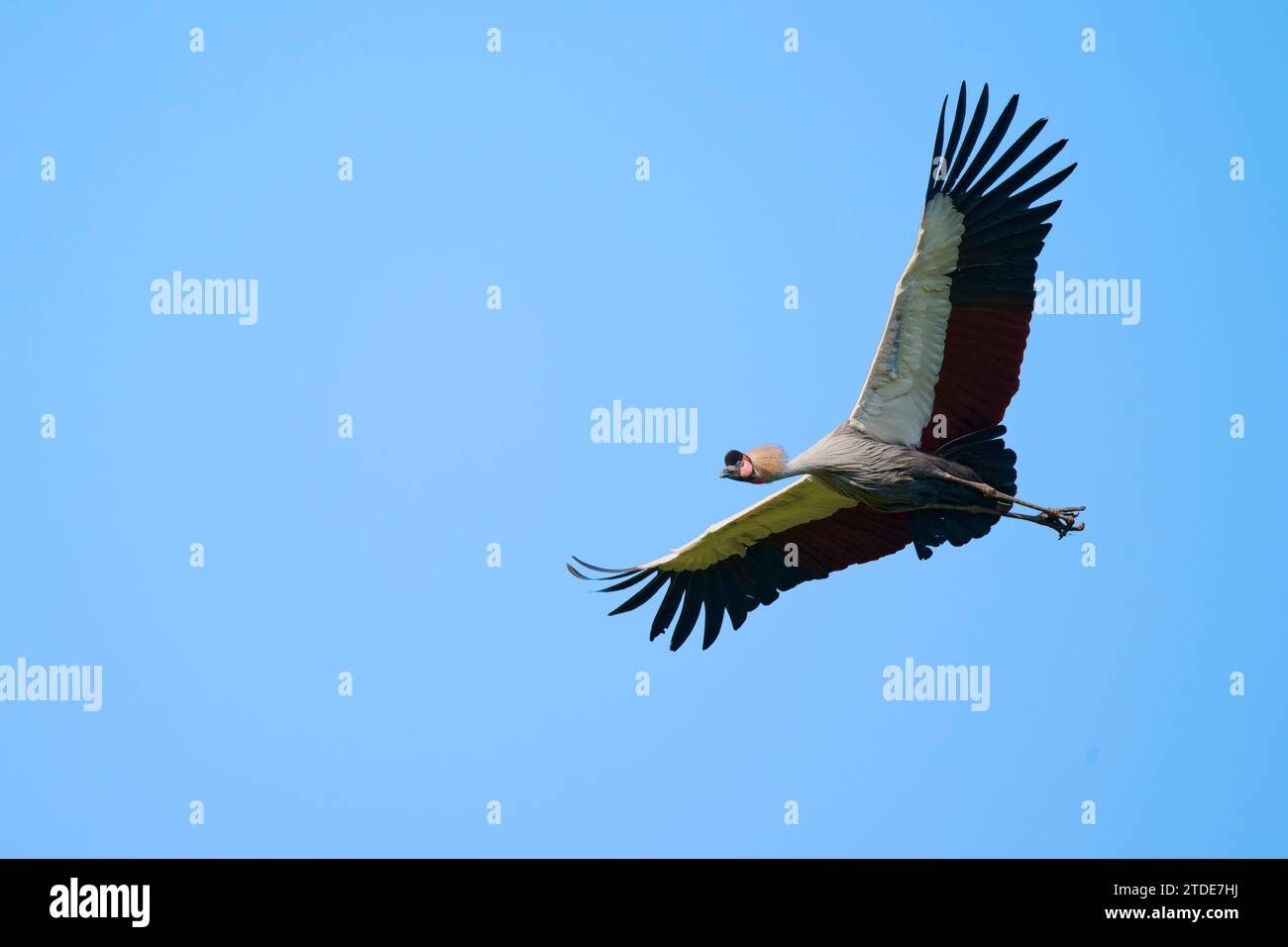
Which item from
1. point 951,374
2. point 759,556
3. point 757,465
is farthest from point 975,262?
point 759,556

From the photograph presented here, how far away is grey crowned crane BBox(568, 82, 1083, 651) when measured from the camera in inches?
729

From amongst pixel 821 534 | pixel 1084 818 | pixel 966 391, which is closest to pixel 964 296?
pixel 966 391

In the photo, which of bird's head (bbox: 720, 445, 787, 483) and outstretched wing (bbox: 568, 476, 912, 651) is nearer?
bird's head (bbox: 720, 445, 787, 483)

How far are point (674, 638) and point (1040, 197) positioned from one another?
6.19 m

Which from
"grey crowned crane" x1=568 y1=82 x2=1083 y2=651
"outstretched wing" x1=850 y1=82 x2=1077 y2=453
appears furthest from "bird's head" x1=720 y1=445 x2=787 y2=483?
"outstretched wing" x1=850 y1=82 x2=1077 y2=453

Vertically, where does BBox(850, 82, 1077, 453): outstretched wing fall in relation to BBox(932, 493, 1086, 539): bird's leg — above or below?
above

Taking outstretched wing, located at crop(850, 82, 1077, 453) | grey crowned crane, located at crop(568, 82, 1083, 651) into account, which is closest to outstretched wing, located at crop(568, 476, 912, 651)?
grey crowned crane, located at crop(568, 82, 1083, 651)

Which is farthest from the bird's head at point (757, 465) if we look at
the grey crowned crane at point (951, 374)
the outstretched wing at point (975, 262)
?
the outstretched wing at point (975, 262)

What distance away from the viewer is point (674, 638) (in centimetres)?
2128

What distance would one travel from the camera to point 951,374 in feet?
62.0

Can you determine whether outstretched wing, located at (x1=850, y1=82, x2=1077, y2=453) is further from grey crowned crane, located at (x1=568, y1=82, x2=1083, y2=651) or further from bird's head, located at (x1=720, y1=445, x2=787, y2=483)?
bird's head, located at (x1=720, y1=445, x2=787, y2=483)

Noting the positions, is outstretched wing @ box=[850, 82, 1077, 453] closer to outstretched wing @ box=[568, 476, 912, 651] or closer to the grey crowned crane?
the grey crowned crane

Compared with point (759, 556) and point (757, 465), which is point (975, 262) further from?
point (759, 556)

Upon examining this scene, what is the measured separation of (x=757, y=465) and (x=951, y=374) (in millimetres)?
2050
